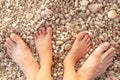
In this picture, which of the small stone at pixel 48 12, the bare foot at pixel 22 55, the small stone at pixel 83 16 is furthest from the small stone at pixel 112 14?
the bare foot at pixel 22 55

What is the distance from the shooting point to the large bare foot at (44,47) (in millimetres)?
1404

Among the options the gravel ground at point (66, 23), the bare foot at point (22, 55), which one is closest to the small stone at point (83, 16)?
the gravel ground at point (66, 23)

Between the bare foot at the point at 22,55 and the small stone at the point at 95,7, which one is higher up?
the small stone at the point at 95,7

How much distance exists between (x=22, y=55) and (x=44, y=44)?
114mm

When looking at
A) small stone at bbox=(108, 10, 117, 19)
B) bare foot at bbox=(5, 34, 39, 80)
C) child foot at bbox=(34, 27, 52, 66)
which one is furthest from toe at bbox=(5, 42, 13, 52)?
small stone at bbox=(108, 10, 117, 19)

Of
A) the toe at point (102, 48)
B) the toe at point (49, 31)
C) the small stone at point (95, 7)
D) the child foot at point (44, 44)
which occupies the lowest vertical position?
the toe at point (102, 48)

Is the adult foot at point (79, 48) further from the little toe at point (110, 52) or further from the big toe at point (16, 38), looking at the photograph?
the big toe at point (16, 38)

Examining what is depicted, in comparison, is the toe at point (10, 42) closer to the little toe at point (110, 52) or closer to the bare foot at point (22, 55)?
the bare foot at point (22, 55)

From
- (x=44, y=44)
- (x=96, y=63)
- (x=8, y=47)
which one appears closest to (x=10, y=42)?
(x=8, y=47)

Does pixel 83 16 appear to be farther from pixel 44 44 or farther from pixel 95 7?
pixel 44 44

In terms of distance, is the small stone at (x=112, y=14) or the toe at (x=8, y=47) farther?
the toe at (x=8, y=47)

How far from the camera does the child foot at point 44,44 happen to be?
4.66ft

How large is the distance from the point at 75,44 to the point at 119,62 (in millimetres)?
197

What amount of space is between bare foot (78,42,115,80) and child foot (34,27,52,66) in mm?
146
